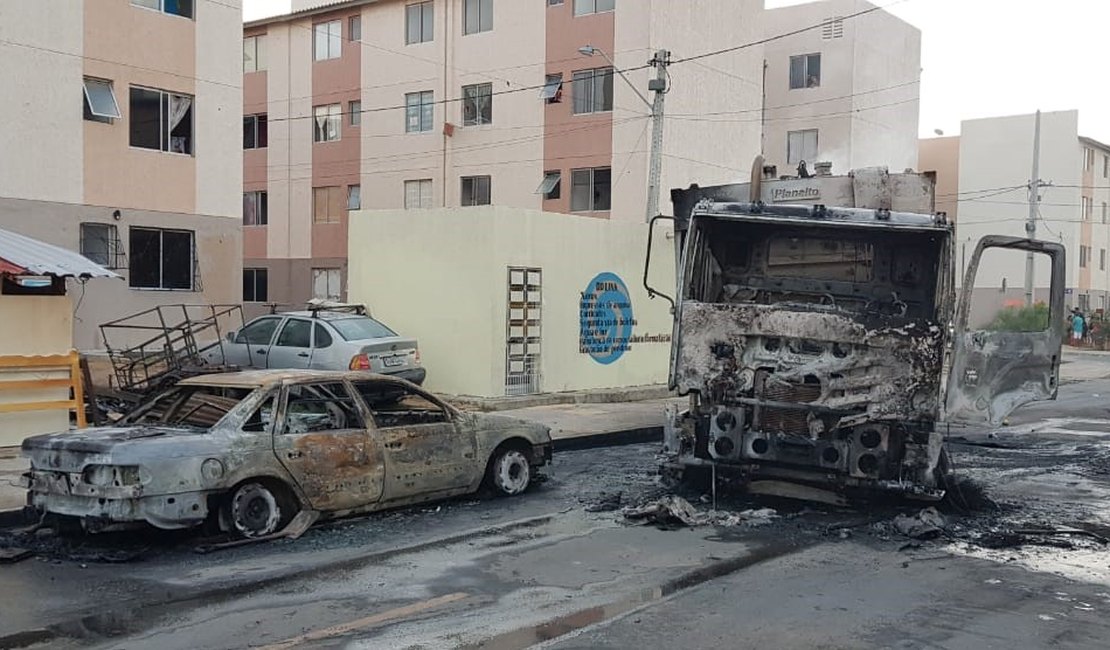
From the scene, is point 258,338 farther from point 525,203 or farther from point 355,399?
point 525,203

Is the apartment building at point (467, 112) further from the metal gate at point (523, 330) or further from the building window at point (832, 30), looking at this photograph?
the metal gate at point (523, 330)

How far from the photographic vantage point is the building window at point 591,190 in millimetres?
31766

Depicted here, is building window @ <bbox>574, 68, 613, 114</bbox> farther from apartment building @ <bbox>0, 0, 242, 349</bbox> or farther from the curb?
the curb

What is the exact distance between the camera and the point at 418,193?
36.3 meters

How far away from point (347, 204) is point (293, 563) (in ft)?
104

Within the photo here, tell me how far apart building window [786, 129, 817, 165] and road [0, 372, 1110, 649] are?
1325 inches

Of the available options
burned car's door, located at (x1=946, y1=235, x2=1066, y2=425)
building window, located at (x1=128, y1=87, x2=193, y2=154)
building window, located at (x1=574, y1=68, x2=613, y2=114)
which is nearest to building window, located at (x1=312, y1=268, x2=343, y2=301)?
building window, located at (x1=574, y1=68, x2=613, y2=114)

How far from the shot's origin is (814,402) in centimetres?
868

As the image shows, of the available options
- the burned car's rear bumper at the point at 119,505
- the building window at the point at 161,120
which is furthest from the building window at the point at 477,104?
the burned car's rear bumper at the point at 119,505

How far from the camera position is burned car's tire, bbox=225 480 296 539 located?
7.82 meters

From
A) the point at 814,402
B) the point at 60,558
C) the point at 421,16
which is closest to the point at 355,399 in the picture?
the point at 60,558

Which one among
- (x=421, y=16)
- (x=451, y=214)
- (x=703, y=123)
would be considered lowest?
(x=451, y=214)

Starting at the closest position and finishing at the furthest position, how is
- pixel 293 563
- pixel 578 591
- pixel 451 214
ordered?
pixel 578 591, pixel 293 563, pixel 451 214

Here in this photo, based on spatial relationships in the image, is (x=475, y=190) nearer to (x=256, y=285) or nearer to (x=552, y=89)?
(x=552, y=89)
